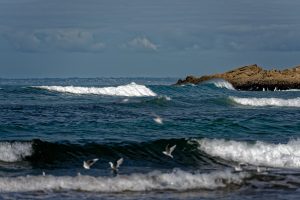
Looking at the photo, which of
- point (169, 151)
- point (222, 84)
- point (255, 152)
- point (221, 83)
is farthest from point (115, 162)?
point (221, 83)

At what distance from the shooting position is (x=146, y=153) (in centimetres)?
1961

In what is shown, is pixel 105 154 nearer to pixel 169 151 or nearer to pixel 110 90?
pixel 169 151

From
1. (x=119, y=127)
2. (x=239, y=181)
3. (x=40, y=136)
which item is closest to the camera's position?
(x=239, y=181)

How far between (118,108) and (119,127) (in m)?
8.64

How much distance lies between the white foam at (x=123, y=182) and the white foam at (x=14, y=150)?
361 centimetres

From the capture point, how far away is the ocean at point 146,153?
14172 mm

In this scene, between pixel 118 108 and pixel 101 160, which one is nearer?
pixel 101 160

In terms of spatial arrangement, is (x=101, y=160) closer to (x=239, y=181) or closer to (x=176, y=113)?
(x=239, y=181)

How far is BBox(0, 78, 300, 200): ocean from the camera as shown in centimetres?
1417

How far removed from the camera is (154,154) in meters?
19.5

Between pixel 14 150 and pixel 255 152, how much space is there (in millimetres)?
7006

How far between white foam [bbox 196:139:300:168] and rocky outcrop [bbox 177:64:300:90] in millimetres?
61116

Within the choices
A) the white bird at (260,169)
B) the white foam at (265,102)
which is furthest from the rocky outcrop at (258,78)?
the white bird at (260,169)

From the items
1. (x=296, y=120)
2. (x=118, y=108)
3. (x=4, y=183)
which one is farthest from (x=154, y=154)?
(x=118, y=108)
